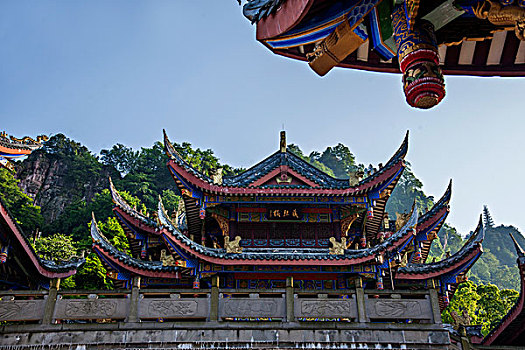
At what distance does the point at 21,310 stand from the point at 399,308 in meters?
7.86

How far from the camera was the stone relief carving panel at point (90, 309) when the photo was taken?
9320 millimetres

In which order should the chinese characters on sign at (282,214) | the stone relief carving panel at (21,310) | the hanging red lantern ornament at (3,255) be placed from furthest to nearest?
the chinese characters on sign at (282,214)
the hanging red lantern ornament at (3,255)
the stone relief carving panel at (21,310)

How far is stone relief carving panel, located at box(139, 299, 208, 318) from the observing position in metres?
9.45

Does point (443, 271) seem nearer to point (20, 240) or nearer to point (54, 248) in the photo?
point (20, 240)

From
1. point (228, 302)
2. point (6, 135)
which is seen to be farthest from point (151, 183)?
point (228, 302)

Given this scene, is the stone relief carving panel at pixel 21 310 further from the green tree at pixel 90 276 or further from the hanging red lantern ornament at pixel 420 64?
the green tree at pixel 90 276

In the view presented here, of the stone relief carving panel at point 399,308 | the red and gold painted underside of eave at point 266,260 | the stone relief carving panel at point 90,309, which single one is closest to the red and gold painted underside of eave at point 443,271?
the red and gold painted underside of eave at point 266,260

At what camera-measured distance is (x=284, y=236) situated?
1432 cm

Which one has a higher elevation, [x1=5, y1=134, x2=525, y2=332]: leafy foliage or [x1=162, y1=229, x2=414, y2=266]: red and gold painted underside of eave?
[x1=5, y1=134, x2=525, y2=332]: leafy foliage

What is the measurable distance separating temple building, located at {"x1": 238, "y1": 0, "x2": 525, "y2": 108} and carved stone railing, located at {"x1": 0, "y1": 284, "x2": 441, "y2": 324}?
6.35 meters

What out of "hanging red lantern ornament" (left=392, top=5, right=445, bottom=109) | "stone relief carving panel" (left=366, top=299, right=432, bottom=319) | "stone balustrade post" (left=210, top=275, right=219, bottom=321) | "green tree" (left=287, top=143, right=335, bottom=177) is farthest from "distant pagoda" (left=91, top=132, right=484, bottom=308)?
"green tree" (left=287, top=143, right=335, bottom=177)

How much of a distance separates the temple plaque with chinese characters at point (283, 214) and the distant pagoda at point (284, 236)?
32 mm

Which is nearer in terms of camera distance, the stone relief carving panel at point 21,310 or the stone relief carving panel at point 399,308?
the stone relief carving panel at point 21,310

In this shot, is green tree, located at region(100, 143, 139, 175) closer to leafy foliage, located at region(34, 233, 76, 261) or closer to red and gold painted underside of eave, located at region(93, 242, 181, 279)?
leafy foliage, located at region(34, 233, 76, 261)
